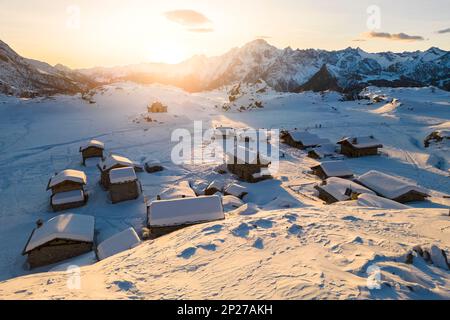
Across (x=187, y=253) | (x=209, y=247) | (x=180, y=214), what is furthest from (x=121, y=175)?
(x=209, y=247)

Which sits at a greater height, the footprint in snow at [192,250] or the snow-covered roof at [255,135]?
the snow-covered roof at [255,135]

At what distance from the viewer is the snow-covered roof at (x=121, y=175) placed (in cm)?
3019

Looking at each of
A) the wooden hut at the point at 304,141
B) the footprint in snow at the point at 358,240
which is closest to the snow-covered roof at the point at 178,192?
the footprint in snow at the point at 358,240

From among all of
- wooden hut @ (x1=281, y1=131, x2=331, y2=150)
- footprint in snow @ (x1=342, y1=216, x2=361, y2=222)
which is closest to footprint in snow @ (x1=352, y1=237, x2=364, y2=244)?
footprint in snow @ (x1=342, y1=216, x2=361, y2=222)

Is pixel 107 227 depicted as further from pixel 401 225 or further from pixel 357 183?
pixel 357 183

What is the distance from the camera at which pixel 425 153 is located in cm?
4625

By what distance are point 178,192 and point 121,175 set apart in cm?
597

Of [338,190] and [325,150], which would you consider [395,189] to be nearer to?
[338,190]

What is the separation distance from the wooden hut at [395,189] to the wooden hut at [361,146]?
Answer: 1510 cm

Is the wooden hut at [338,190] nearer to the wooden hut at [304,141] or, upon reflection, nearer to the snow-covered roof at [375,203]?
the snow-covered roof at [375,203]

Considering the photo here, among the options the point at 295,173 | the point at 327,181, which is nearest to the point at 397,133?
the point at 295,173

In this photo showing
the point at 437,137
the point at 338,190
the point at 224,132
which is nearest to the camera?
the point at 338,190

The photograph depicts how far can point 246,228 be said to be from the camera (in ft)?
54.3
